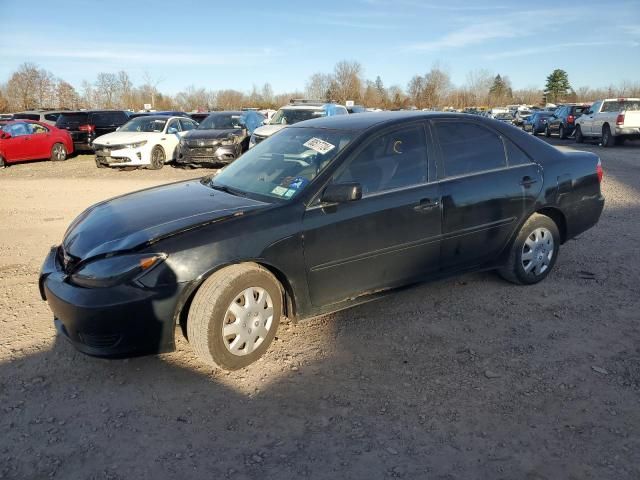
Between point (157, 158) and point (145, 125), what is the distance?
1.39 m

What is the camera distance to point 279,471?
2541mm

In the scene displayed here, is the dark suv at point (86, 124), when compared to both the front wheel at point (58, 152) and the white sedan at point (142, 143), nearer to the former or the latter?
the front wheel at point (58, 152)

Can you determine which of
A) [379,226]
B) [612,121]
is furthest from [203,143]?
[612,121]

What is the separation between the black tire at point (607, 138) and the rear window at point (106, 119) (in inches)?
749

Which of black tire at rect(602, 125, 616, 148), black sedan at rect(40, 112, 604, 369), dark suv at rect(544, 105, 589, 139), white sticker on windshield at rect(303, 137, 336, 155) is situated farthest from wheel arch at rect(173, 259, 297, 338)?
dark suv at rect(544, 105, 589, 139)

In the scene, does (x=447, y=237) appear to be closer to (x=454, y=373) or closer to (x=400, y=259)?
(x=400, y=259)

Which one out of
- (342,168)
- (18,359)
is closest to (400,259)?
(342,168)

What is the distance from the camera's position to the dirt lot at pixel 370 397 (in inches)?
102

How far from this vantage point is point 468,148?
440cm

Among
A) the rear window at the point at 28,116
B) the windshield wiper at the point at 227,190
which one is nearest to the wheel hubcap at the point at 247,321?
the windshield wiper at the point at 227,190

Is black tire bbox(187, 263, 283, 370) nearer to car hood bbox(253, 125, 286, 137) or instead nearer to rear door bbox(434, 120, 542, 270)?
rear door bbox(434, 120, 542, 270)

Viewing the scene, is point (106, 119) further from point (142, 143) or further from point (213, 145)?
point (213, 145)

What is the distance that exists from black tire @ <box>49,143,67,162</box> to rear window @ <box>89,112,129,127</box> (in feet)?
6.54

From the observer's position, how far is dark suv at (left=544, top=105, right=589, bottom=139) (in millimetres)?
25094
